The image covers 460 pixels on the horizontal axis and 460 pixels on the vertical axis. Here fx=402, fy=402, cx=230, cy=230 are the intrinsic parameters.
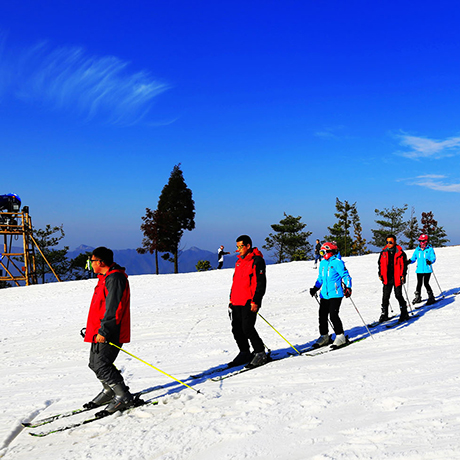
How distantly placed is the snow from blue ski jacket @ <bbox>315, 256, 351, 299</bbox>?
1071 millimetres

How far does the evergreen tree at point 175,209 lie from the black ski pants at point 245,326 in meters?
36.5

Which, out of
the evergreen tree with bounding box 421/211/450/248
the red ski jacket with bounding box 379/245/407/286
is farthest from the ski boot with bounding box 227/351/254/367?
the evergreen tree with bounding box 421/211/450/248

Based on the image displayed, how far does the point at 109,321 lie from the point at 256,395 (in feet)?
6.69

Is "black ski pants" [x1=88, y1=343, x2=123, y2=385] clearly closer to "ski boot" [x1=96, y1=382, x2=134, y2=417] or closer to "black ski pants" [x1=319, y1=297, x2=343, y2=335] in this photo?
"ski boot" [x1=96, y1=382, x2=134, y2=417]

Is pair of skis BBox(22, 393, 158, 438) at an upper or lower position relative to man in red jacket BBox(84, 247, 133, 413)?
lower

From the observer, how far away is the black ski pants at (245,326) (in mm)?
6375

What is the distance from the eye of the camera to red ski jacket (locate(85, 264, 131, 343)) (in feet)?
15.1

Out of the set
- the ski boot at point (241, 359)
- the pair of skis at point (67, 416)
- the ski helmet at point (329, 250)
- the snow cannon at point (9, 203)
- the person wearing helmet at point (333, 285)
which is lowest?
the pair of skis at point (67, 416)

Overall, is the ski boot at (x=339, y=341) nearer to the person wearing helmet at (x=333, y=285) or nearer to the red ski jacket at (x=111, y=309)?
the person wearing helmet at (x=333, y=285)

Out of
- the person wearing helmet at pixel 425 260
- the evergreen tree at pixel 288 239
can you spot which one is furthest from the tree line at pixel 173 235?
the person wearing helmet at pixel 425 260

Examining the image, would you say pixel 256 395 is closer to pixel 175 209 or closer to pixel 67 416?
Result: pixel 67 416

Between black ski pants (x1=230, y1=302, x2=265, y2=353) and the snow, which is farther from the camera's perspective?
black ski pants (x1=230, y1=302, x2=265, y2=353)

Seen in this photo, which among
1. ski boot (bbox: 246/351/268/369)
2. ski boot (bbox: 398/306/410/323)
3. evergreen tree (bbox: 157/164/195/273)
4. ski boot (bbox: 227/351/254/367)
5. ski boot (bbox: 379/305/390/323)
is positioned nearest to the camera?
ski boot (bbox: 246/351/268/369)

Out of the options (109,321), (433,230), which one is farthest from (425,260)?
(433,230)
